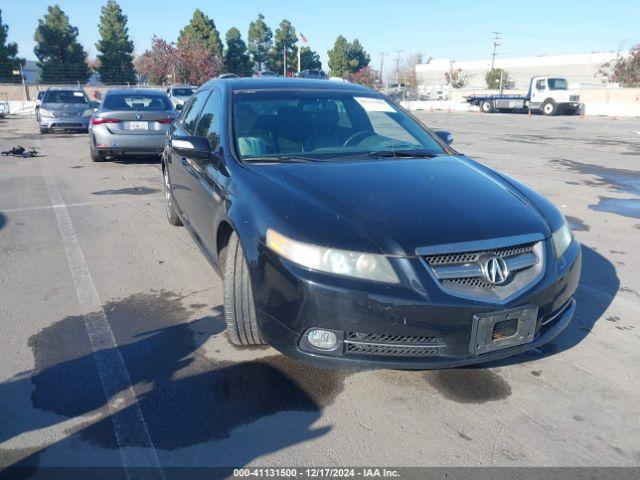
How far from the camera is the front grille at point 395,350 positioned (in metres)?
2.68

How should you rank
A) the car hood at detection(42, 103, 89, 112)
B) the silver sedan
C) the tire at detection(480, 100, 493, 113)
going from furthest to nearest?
the tire at detection(480, 100, 493, 113), the car hood at detection(42, 103, 89, 112), the silver sedan

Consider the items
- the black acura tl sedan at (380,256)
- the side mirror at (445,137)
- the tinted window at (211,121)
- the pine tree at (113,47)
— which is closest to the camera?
the black acura tl sedan at (380,256)

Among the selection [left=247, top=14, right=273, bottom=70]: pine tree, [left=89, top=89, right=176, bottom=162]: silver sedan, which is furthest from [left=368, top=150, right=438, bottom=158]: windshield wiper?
[left=247, top=14, right=273, bottom=70]: pine tree

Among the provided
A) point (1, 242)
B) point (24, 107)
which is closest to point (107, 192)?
point (1, 242)

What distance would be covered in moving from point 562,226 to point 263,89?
2.46 meters

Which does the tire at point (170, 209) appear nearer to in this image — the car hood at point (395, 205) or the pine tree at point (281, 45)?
the car hood at point (395, 205)

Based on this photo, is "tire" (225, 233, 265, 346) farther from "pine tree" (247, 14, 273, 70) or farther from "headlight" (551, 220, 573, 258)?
"pine tree" (247, 14, 273, 70)

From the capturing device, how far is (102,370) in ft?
10.5

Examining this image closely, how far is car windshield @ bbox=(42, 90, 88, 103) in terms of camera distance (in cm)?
1852

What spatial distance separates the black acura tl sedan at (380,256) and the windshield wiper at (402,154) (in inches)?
2.4

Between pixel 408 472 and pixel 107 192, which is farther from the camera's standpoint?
pixel 107 192

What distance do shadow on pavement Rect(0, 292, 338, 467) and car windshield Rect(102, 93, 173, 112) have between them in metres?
8.20

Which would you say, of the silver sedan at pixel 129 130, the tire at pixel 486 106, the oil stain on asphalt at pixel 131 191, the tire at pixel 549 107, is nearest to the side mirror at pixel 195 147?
the oil stain on asphalt at pixel 131 191

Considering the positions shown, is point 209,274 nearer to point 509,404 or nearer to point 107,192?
point 509,404
